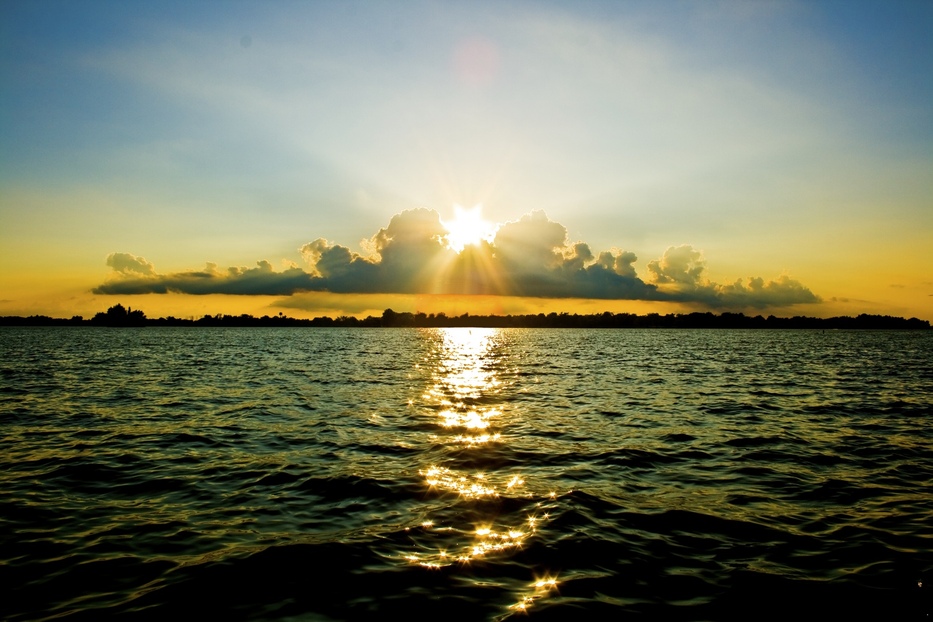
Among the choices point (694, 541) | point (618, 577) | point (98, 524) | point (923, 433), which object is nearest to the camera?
point (618, 577)

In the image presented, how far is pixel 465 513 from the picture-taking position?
13492 millimetres

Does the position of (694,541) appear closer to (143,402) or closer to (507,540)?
(507,540)

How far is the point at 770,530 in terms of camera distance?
1227 cm

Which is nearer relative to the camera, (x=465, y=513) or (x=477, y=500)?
(x=465, y=513)

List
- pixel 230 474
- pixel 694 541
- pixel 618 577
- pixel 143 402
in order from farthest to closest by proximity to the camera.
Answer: pixel 143 402, pixel 230 474, pixel 694 541, pixel 618 577

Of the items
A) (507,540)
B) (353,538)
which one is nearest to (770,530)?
(507,540)

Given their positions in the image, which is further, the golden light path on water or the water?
the golden light path on water

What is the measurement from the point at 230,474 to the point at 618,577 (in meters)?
12.4

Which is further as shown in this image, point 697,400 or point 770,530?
point 697,400

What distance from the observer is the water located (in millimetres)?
9250

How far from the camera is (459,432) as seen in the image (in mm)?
23844

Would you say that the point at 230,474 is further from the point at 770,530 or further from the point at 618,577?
the point at 770,530

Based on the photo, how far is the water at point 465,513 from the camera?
925 cm

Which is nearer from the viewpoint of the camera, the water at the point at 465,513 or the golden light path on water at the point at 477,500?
the water at the point at 465,513
